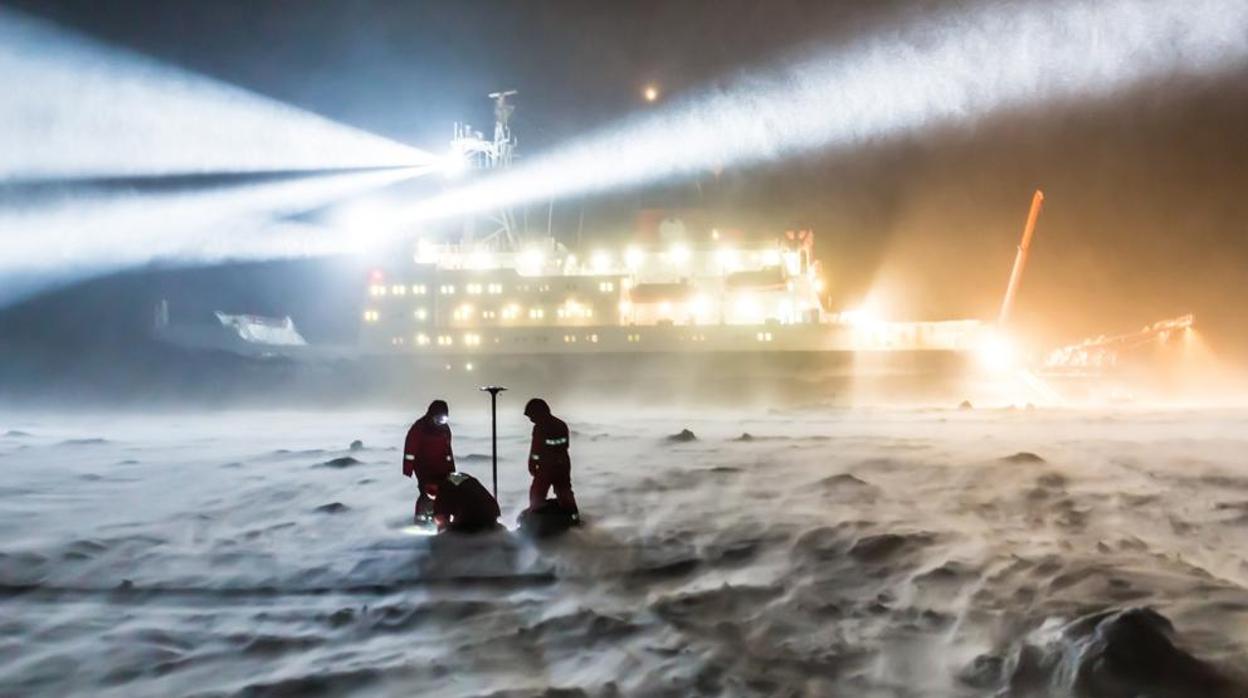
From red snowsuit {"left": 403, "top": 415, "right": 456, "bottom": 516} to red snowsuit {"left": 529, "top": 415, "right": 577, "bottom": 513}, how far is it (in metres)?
0.71

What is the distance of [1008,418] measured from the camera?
56.2ft

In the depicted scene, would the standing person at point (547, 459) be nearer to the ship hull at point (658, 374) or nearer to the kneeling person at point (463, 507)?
the kneeling person at point (463, 507)

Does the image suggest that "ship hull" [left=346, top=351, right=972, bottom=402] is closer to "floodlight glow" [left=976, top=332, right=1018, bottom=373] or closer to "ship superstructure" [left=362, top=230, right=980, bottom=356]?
"ship superstructure" [left=362, top=230, right=980, bottom=356]

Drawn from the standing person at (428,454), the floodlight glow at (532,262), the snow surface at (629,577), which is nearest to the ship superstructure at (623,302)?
the floodlight glow at (532,262)

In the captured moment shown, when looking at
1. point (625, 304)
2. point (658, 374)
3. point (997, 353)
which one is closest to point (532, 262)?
point (625, 304)

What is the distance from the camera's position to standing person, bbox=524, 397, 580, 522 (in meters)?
5.91

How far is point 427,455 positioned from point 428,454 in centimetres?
1

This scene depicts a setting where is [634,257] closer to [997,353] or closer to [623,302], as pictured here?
[623,302]

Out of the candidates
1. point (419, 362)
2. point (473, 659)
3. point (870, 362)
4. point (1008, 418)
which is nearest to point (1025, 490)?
point (473, 659)

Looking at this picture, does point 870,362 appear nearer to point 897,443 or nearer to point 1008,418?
A: point 1008,418

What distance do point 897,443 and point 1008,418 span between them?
7.60 m

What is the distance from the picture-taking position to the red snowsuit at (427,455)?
5.97 metres

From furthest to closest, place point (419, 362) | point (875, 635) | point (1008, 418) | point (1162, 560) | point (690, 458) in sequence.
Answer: point (419, 362)
point (1008, 418)
point (690, 458)
point (1162, 560)
point (875, 635)

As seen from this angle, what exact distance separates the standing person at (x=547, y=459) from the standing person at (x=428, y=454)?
2.33ft
